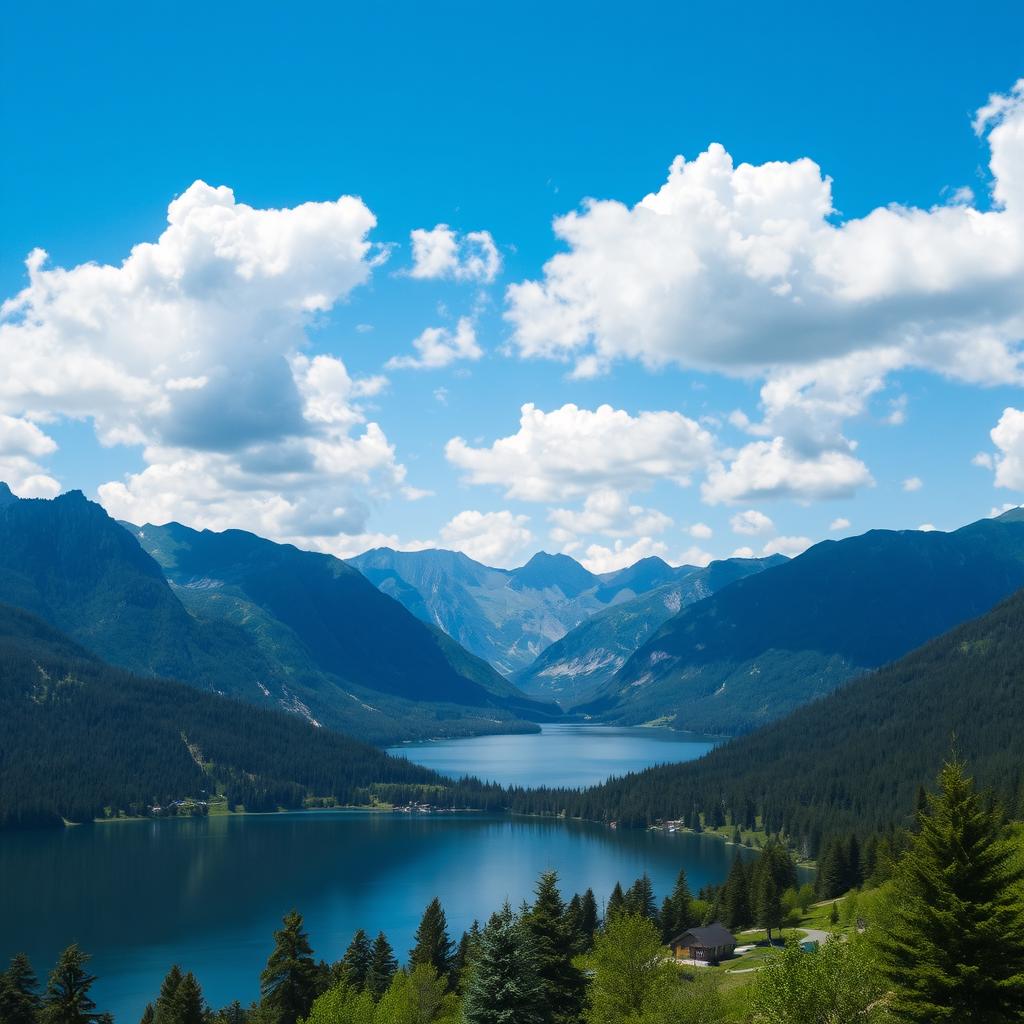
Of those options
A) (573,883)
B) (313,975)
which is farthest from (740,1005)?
(573,883)

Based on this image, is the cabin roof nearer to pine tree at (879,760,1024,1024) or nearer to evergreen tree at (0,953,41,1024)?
evergreen tree at (0,953,41,1024)

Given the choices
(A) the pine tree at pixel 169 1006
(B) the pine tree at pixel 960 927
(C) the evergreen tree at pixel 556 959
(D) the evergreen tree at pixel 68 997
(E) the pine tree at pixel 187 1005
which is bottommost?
(A) the pine tree at pixel 169 1006

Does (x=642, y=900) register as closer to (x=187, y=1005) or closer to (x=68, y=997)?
(x=187, y=1005)

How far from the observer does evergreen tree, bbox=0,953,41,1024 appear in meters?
64.3

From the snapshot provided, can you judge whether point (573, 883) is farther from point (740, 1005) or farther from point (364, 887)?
point (740, 1005)

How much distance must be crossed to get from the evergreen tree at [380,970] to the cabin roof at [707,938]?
29167 mm

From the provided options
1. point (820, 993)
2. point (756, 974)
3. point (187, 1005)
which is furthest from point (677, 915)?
point (820, 993)

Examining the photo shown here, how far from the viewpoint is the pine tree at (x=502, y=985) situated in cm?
4144

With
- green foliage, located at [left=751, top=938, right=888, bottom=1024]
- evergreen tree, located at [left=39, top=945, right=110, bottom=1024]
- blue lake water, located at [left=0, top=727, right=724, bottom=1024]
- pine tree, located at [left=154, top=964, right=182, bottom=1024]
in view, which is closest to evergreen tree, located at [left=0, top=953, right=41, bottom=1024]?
evergreen tree, located at [left=39, top=945, right=110, bottom=1024]

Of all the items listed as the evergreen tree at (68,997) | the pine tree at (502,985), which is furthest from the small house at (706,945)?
the pine tree at (502,985)

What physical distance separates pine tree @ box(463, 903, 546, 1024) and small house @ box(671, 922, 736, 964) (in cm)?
6287

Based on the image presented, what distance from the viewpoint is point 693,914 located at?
403 ft

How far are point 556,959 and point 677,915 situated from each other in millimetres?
77227

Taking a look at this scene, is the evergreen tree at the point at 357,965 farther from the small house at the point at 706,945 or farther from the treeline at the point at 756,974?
the small house at the point at 706,945
